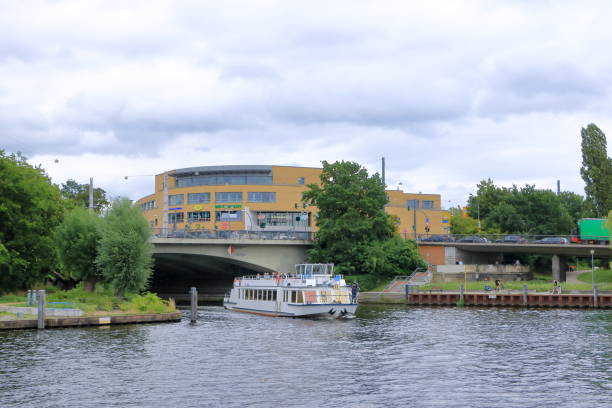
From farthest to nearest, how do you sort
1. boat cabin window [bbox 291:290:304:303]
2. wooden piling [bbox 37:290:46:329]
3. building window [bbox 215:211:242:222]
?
building window [bbox 215:211:242:222], boat cabin window [bbox 291:290:304:303], wooden piling [bbox 37:290:46:329]

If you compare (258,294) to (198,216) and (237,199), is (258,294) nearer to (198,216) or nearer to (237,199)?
(237,199)

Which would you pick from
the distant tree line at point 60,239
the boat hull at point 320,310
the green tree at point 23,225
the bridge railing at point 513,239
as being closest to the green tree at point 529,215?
the bridge railing at point 513,239

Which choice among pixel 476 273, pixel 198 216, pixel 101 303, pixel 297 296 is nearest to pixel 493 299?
pixel 476 273

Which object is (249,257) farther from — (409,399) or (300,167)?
(409,399)

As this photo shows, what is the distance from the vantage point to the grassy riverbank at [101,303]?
58869 millimetres

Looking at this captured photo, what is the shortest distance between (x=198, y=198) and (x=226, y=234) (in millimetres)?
39853

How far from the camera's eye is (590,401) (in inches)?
1178

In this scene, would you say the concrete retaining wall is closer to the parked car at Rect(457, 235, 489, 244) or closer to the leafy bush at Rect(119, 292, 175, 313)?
the parked car at Rect(457, 235, 489, 244)

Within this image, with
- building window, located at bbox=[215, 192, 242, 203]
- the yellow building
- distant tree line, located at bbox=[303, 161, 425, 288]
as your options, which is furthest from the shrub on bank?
building window, located at bbox=[215, 192, 242, 203]

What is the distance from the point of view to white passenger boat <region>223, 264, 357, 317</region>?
6744 cm

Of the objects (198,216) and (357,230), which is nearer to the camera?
(357,230)

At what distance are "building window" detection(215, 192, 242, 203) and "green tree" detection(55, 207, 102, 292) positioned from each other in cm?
5961

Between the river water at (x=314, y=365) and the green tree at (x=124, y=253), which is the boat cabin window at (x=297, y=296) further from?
the green tree at (x=124, y=253)

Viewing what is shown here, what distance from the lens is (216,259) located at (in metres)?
96.6
